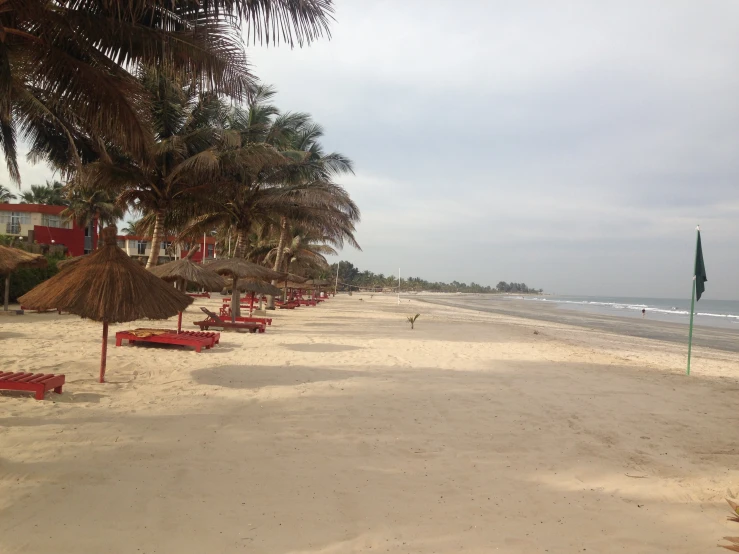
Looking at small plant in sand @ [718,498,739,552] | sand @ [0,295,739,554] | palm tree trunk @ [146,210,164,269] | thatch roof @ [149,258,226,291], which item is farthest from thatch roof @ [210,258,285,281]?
small plant in sand @ [718,498,739,552]

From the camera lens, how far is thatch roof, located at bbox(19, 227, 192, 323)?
5688 millimetres

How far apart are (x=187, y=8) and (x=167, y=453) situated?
4333 millimetres

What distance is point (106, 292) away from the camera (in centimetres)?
586

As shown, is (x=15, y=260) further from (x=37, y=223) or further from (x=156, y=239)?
(x=37, y=223)

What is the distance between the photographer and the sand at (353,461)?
291 centimetres

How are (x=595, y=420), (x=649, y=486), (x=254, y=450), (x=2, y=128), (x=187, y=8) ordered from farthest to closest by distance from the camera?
(x=2, y=128)
(x=595, y=420)
(x=187, y=8)
(x=254, y=450)
(x=649, y=486)

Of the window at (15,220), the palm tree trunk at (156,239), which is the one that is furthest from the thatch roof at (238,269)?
the window at (15,220)

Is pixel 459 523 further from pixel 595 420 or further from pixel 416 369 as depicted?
pixel 416 369

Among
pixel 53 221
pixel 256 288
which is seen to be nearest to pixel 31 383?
pixel 256 288

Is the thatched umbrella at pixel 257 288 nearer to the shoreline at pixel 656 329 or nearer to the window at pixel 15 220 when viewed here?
the shoreline at pixel 656 329

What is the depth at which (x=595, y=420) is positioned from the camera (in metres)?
5.61

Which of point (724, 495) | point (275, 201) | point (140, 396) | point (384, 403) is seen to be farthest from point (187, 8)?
point (275, 201)

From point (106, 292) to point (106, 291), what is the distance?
15 mm

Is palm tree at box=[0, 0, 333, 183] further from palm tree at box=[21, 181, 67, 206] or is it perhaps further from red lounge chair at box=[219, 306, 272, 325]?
palm tree at box=[21, 181, 67, 206]
